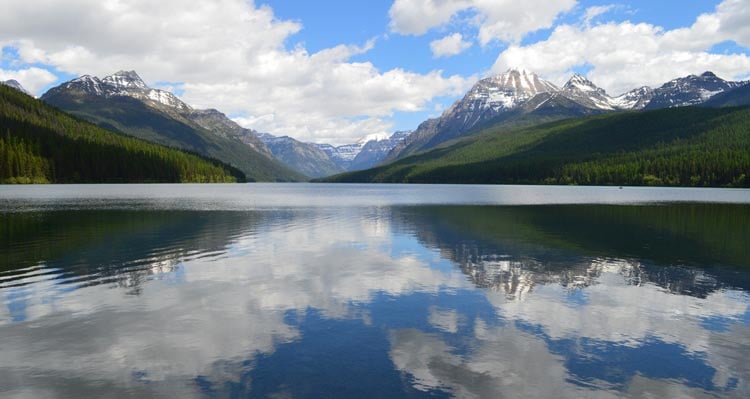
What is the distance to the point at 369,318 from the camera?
69.6 feet

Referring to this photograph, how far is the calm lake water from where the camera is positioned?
14484mm

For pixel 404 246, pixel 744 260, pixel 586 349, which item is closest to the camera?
pixel 586 349

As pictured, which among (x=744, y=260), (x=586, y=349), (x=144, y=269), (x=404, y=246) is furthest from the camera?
(x=404, y=246)

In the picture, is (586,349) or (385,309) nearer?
(586,349)

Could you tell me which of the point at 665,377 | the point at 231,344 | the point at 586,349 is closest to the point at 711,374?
the point at 665,377

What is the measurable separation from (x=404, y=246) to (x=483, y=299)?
18.9 meters

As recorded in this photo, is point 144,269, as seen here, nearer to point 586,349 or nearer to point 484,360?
point 484,360

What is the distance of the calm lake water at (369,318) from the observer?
14.5 m

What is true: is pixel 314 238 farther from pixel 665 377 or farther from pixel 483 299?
pixel 665 377

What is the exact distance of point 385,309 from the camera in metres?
22.8

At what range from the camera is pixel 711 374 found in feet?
50.2

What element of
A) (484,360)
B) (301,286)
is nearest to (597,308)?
(484,360)

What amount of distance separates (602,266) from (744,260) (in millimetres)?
12730

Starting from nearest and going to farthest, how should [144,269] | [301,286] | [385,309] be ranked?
[385,309], [301,286], [144,269]
